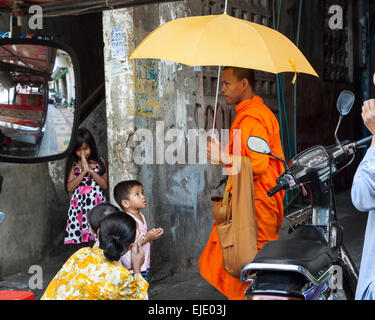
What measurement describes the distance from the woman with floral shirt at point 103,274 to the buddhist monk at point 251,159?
1013mm

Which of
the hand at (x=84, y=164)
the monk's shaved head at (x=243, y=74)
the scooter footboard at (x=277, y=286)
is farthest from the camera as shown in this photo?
the hand at (x=84, y=164)

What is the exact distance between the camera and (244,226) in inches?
143

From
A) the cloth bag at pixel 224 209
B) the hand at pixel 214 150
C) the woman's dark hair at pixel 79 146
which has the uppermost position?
the hand at pixel 214 150

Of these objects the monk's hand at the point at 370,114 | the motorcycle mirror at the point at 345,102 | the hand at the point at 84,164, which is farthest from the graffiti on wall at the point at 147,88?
the monk's hand at the point at 370,114

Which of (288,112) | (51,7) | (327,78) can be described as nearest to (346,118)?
(327,78)

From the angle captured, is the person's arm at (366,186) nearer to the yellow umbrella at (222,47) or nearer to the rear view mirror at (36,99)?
the yellow umbrella at (222,47)

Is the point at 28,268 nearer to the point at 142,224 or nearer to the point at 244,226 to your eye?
the point at 142,224

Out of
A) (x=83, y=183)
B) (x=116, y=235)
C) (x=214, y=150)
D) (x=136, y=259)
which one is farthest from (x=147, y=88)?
(x=116, y=235)

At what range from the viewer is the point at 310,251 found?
2467 mm

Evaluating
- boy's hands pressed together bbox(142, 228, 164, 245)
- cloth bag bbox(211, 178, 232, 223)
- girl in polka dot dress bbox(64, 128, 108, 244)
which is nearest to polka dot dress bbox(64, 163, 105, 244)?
girl in polka dot dress bbox(64, 128, 108, 244)

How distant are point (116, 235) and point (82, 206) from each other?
214cm

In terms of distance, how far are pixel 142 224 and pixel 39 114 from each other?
162 cm

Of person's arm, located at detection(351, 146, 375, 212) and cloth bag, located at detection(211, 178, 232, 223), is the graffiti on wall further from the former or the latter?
person's arm, located at detection(351, 146, 375, 212)

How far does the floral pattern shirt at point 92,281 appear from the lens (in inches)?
106
